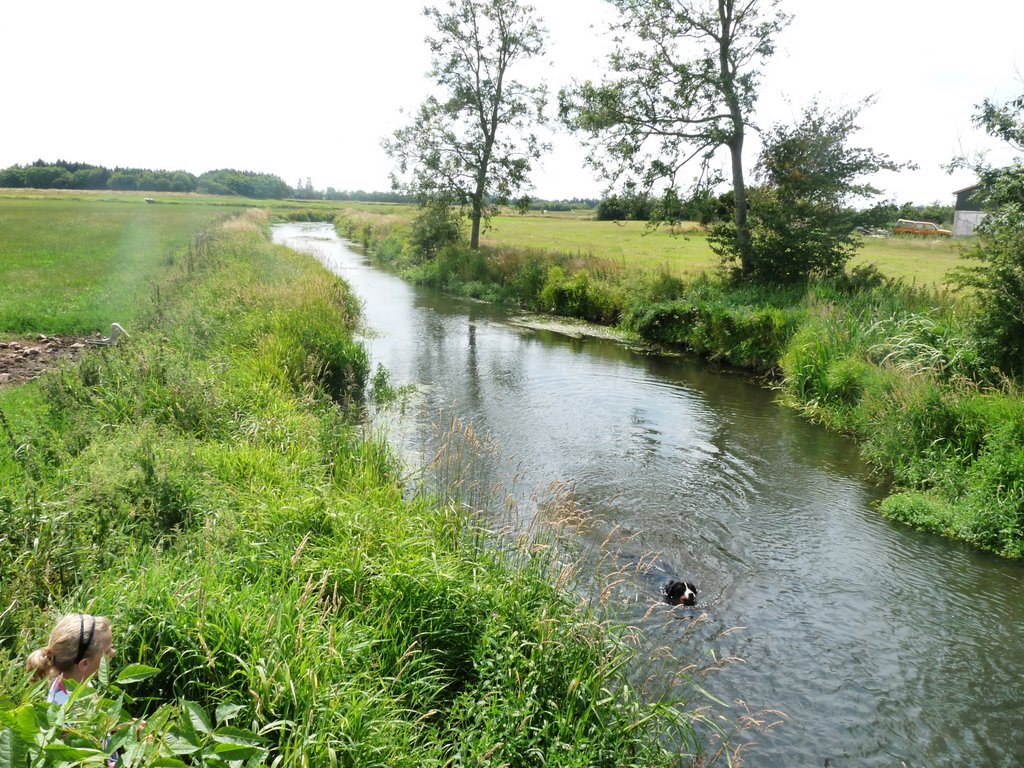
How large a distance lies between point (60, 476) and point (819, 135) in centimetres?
2080

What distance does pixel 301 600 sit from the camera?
12.3 feet

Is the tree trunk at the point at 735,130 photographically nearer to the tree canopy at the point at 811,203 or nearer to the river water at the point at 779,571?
the tree canopy at the point at 811,203

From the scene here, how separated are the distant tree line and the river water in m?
135

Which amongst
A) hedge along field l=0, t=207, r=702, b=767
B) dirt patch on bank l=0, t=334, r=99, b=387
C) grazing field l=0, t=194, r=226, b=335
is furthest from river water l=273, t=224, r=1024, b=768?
grazing field l=0, t=194, r=226, b=335

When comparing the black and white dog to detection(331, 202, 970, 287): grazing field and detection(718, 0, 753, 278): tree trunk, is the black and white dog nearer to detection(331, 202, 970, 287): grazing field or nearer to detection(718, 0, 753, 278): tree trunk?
detection(331, 202, 970, 287): grazing field

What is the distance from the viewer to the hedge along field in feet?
11.2

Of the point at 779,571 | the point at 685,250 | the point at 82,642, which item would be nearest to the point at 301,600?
the point at 82,642

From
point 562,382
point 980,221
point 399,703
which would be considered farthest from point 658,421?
point 399,703

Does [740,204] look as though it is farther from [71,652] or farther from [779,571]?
[71,652]

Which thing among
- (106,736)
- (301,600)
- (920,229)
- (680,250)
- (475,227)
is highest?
(920,229)

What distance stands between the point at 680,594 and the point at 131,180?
482 feet

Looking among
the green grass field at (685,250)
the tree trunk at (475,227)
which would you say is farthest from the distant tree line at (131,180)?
the tree trunk at (475,227)

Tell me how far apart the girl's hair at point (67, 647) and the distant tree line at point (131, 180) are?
140 m

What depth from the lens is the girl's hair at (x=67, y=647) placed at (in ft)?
9.80
